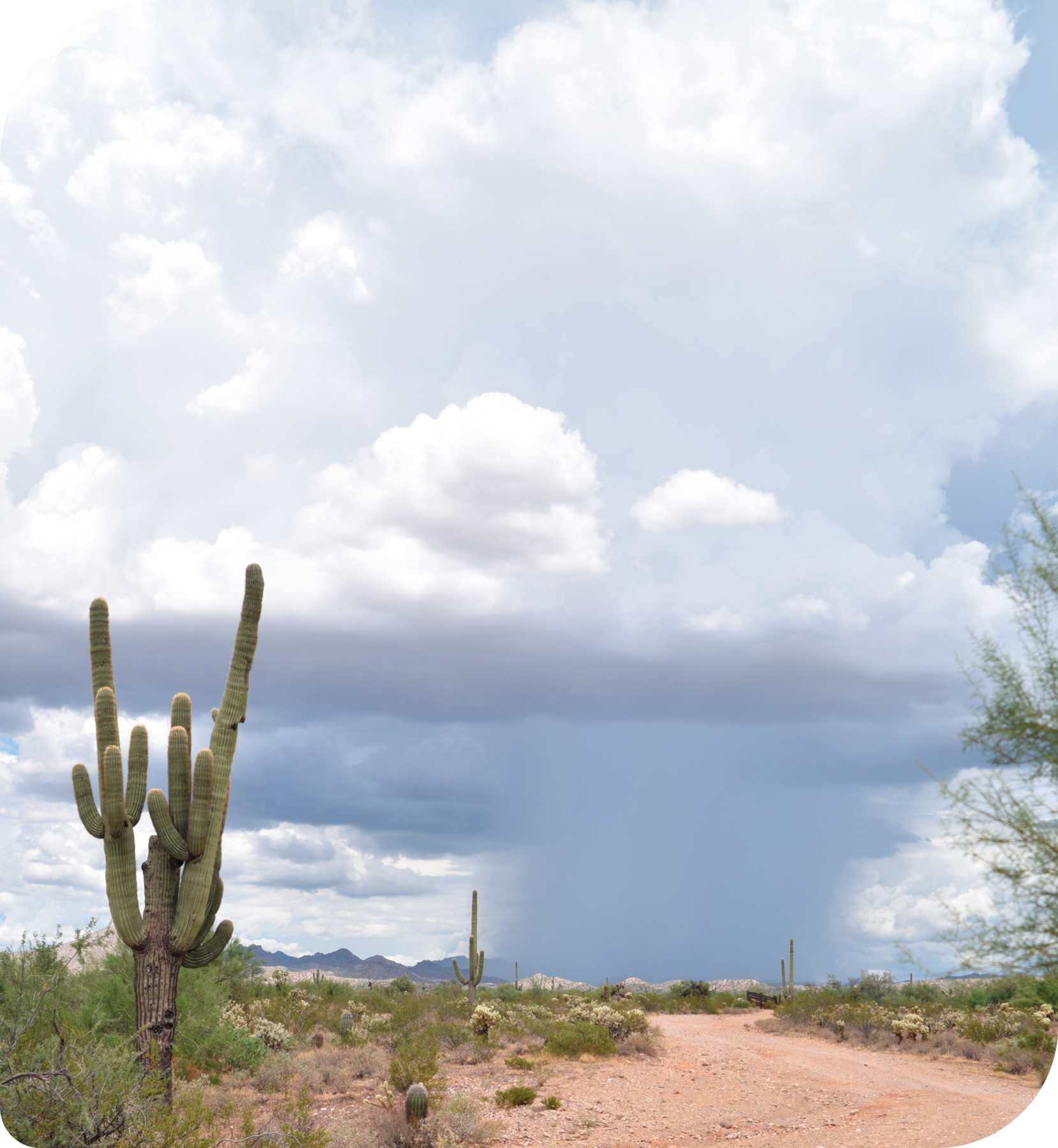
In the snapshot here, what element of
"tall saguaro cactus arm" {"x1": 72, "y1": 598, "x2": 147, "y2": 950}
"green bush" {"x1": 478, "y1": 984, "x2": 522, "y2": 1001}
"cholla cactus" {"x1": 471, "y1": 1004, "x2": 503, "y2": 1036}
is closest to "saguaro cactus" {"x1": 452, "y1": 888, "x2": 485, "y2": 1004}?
"green bush" {"x1": 478, "y1": 984, "x2": 522, "y2": 1001}

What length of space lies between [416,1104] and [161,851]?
4.89 meters

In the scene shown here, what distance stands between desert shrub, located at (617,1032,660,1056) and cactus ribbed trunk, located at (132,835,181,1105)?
1126cm

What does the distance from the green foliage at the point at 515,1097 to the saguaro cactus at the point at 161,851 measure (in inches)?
199

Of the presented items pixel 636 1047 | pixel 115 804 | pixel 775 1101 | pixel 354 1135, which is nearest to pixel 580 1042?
pixel 636 1047

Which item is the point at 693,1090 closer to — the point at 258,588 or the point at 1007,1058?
the point at 1007,1058

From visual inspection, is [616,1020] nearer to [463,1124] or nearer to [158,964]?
[463,1124]

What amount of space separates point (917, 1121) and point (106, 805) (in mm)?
12134

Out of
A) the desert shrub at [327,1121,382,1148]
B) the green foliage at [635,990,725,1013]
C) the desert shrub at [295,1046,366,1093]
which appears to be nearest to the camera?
the desert shrub at [327,1121,382,1148]

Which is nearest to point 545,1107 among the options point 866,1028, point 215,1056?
point 215,1056

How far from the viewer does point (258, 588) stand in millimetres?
12344

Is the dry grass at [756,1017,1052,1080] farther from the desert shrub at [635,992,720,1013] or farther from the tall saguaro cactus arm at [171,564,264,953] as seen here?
the tall saguaro cactus arm at [171,564,264,953]

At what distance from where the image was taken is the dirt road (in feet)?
38.2

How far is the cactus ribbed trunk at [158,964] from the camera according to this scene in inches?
420

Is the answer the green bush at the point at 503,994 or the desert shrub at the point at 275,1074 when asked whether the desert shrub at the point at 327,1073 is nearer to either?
the desert shrub at the point at 275,1074
